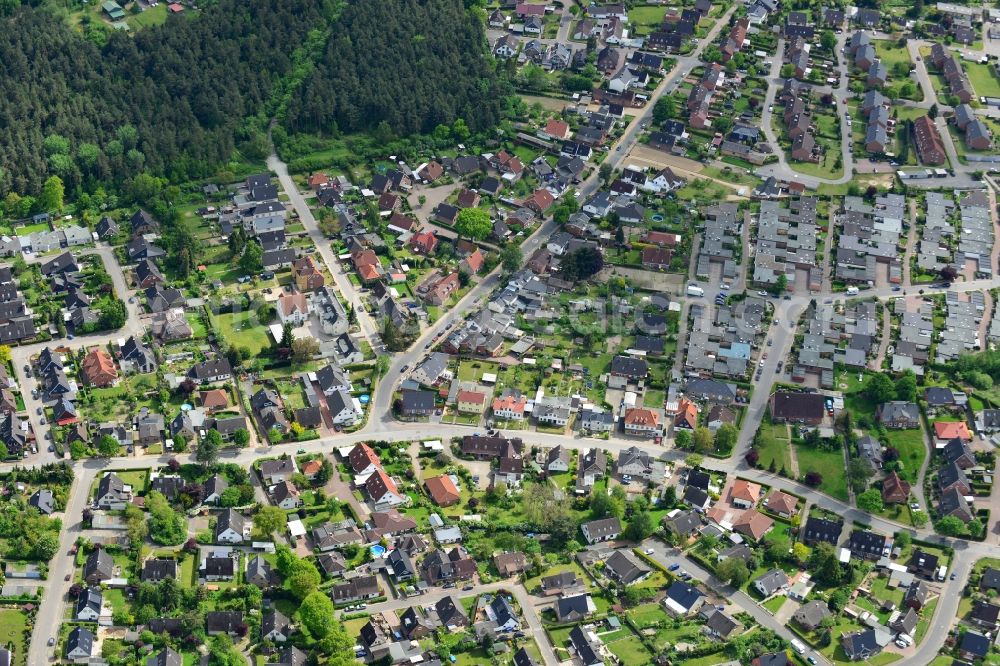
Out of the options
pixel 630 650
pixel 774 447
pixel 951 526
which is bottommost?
pixel 630 650

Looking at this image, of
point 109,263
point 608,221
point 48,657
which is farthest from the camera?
point 608,221

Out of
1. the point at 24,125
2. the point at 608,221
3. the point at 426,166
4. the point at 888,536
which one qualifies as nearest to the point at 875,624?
the point at 888,536

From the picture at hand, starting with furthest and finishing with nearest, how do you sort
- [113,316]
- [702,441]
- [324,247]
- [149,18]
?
[149,18] < [324,247] < [113,316] < [702,441]

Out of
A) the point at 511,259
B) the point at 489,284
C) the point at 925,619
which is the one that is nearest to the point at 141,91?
the point at 489,284

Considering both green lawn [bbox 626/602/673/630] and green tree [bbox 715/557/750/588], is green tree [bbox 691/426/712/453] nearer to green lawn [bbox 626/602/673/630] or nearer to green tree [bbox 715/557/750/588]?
green tree [bbox 715/557/750/588]

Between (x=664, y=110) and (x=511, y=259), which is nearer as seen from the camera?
(x=511, y=259)

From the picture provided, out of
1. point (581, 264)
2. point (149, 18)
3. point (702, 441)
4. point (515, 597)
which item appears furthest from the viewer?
point (149, 18)

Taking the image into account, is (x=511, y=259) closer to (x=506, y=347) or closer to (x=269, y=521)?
(x=506, y=347)

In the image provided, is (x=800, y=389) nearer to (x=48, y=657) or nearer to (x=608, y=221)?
(x=608, y=221)
